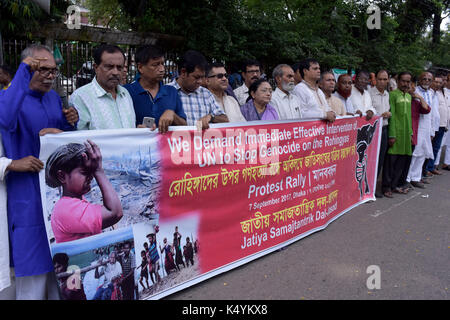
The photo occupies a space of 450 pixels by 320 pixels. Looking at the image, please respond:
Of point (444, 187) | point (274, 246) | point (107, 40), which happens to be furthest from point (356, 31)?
point (274, 246)

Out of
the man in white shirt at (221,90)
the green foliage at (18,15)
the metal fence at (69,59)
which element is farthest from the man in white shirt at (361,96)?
the green foliage at (18,15)

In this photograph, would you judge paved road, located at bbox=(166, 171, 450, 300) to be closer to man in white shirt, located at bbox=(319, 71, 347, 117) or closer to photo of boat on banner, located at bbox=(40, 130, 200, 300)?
photo of boat on banner, located at bbox=(40, 130, 200, 300)

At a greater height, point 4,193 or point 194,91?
point 194,91

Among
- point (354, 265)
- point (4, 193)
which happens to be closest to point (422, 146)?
point (354, 265)

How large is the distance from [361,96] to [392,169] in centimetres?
136

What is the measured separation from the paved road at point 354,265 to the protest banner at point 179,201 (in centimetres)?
15

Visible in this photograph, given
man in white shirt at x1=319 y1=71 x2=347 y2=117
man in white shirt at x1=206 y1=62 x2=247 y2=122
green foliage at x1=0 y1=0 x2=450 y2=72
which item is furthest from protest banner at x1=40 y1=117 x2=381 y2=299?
green foliage at x1=0 y1=0 x2=450 y2=72

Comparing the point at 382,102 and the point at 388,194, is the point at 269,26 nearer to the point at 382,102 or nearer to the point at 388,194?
the point at 382,102

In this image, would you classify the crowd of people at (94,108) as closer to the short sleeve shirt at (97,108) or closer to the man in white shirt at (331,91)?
the short sleeve shirt at (97,108)

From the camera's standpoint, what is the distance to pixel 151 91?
348 centimetres

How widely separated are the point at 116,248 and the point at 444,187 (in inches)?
261

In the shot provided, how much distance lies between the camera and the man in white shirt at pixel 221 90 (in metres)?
4.46

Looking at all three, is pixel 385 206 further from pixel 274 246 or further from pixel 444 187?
pixel 274 246

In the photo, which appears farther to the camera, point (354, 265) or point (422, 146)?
point (422, 146)
